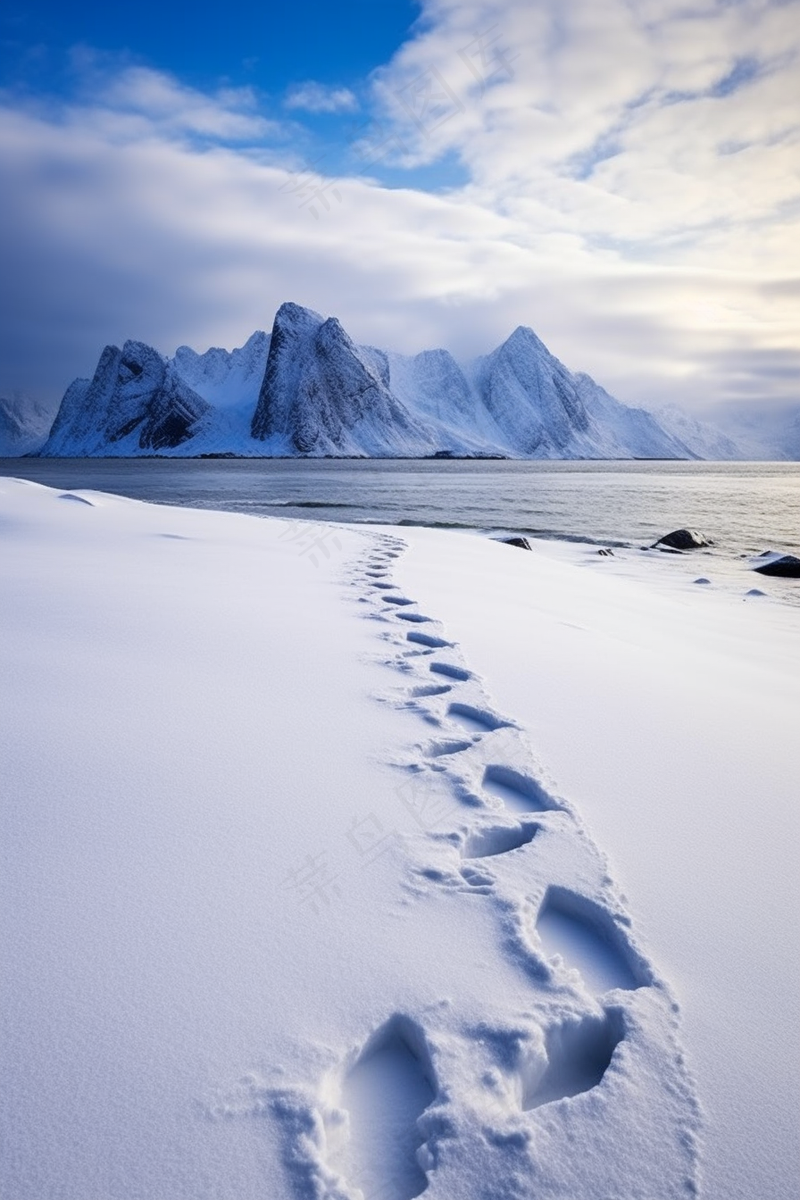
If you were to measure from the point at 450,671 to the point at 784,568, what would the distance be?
10.4 meters

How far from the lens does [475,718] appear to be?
9.23ft

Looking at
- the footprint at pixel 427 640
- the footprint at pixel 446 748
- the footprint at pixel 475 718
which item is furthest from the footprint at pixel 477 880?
the footprint at pixel 427 640

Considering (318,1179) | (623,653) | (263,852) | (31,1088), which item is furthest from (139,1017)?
(623,653)

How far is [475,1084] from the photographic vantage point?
3.65 ft

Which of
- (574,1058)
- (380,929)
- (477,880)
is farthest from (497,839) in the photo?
(574,1058)

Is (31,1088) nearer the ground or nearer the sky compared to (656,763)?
nearer the sky

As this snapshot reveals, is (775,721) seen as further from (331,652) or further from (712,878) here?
(331,652)

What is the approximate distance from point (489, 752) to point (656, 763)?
0.62m

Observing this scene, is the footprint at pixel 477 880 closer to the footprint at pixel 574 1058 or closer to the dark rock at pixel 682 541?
the footprint at pixel 574 1058

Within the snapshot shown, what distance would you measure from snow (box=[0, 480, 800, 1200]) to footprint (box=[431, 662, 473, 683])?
0.02 metres

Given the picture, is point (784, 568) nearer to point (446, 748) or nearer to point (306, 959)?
point (446, 748)

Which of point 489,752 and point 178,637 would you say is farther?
point 178,637

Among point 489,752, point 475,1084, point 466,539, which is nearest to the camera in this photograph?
point 475,1084

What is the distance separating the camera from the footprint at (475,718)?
8.89 feet
